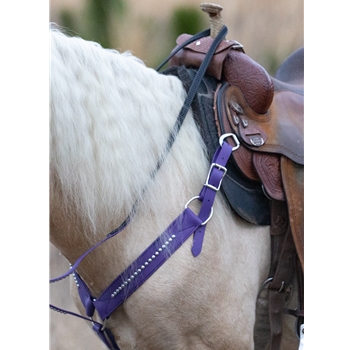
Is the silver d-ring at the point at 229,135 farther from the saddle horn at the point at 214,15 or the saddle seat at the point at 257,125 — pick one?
the saddle horn at the point at 214,15

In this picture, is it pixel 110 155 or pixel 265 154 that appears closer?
pixel 110 155

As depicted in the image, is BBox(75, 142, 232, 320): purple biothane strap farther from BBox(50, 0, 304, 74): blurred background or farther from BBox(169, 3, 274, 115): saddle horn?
BBox(50, 0, 304, 74): blurred background

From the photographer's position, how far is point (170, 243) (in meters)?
0.91

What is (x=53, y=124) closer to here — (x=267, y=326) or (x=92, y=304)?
(x=92, y=304)

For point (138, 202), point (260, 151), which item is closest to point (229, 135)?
point (260, 151)

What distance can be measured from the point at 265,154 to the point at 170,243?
0.26 meters

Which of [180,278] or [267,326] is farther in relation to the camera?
[267,326]

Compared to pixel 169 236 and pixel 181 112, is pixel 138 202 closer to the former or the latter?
pixel 169 236

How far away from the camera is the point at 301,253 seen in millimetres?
985

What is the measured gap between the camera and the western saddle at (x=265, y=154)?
993mm
